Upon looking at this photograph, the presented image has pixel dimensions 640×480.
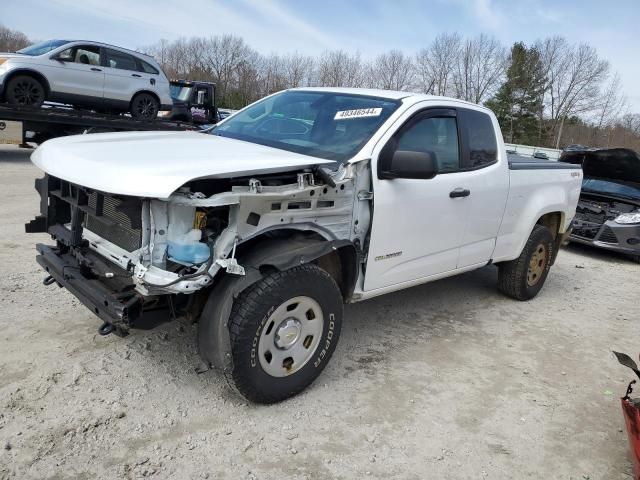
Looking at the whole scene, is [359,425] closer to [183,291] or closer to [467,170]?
[183,291]

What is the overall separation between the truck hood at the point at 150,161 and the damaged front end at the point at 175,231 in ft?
0.30

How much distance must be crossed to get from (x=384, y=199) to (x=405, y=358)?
128cm

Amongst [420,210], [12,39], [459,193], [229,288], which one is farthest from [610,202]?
[12,39]

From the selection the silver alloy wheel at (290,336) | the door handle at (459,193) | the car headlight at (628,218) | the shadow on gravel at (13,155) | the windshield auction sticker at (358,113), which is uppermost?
the windshield auction sticker at (358,113)

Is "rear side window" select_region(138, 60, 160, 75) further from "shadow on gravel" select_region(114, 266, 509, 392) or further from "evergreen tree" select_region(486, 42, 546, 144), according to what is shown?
"evergreen tree" select_region(486, 42, 546, 144)

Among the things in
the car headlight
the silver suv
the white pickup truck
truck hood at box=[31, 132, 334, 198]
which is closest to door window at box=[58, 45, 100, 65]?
the silver suv

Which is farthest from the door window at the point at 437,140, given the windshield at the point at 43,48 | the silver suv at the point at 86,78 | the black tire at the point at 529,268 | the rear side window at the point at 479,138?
the windshield at the point at 43,48

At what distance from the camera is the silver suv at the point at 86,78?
10652mm

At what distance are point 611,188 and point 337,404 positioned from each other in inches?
283

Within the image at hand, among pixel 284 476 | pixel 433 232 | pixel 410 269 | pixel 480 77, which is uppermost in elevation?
pixel 480 77

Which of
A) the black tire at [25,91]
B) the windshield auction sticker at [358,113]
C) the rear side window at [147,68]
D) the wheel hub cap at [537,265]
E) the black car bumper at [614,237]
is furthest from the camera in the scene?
the rear side window at [147,68]

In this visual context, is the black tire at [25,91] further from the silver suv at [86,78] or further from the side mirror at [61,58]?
the side mirror at [61,58]

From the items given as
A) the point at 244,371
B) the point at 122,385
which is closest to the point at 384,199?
the point at 244,371

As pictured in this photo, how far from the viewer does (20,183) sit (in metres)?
9.01
